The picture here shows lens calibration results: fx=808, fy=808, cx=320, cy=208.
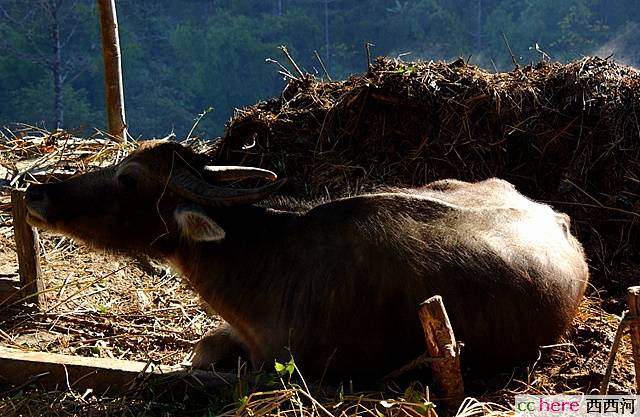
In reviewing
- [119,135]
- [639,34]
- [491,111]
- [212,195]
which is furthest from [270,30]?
[212,195]

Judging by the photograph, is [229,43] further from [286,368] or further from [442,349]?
[442,349]

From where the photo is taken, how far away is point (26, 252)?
5.96m

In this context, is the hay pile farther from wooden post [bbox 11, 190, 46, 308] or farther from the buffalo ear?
the buffalo ear

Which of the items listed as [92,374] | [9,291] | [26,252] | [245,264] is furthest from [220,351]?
[9,291]

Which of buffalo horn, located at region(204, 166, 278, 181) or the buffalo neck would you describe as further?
buffalo horn, located at region(204, 166, 278, 181)

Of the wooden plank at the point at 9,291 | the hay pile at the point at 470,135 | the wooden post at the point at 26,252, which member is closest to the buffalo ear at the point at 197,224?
the wooden post at the point at 26,252

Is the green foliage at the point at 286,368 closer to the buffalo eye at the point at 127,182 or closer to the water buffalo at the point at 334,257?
the water buffalo at the point at 334,257

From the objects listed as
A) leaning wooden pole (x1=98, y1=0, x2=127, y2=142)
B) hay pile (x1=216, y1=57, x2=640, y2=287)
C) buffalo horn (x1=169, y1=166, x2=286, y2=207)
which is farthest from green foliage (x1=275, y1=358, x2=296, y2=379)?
leaning wooden pole (x1=98, y1=0, x2=127, y2=142)

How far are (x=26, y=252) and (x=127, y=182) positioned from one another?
1.61 m

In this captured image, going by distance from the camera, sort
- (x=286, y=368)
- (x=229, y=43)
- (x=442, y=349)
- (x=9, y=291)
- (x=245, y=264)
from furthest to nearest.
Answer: (x=229, y=43), (x=9, y=291), (x=245, y=264), (x=286, y=368), (x=442, y=349)

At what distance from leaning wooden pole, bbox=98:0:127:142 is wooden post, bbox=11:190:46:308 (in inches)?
134

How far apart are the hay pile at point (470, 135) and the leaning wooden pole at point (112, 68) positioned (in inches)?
Answer: 114

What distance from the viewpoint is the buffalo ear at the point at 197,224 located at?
14.7ft

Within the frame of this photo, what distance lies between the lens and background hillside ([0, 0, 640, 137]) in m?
35.8
